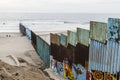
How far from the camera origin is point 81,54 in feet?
38.0

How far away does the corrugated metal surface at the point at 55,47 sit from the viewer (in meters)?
14.7

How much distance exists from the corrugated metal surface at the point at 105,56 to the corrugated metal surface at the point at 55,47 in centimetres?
430

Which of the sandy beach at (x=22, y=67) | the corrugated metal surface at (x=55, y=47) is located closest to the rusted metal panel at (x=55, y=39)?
the corrugated metal surface at (x=55, y=47)

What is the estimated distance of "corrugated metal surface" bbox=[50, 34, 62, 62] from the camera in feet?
48.3

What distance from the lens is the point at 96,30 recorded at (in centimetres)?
1011

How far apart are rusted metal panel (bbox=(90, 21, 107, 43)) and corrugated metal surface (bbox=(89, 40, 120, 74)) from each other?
0.69 feet

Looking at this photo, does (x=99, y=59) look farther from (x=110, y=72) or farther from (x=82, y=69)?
(x=82, y=69)

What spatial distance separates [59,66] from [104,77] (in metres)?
5.23

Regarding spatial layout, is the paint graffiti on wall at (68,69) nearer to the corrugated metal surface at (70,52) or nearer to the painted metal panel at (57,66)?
the corrugated metal surface at (70,52)

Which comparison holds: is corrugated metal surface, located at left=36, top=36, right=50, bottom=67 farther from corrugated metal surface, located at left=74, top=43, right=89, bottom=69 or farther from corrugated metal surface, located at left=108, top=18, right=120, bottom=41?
corrugated metal surface, located at left=108, top=18, right=120, bottom=41

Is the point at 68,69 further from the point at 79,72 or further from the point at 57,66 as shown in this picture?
the point at 57,66

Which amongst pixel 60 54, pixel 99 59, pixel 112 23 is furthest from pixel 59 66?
pixel 112 23

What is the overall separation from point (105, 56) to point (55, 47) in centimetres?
601

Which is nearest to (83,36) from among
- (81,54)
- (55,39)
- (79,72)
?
(81,54)
